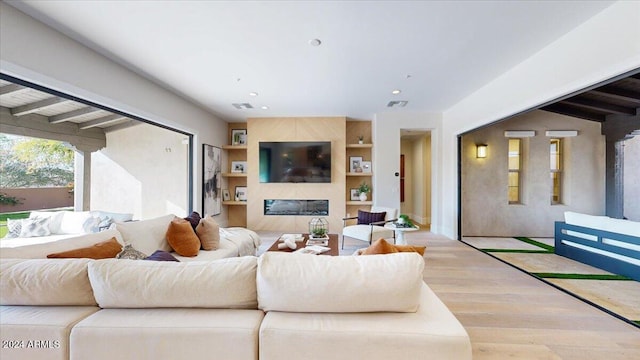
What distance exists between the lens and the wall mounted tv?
5863mm

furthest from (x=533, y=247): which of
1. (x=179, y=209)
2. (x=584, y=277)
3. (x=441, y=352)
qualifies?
(x=179, y=209)

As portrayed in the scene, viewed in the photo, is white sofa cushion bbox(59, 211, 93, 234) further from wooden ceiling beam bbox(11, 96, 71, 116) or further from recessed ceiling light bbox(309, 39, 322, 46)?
recessed ceiling light bbox(309, 39, 322, 46)

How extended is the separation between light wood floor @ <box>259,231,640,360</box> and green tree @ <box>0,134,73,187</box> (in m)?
5.08

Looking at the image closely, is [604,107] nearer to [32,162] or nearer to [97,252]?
[97,252]

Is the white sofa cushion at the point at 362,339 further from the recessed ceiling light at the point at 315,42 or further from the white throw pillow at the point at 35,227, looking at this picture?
the white throw pillow at the point at 35,227

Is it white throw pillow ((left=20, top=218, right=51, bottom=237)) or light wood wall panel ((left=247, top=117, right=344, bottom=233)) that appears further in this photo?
light wood wall panel ((left=247, top=117, right=344, bottom=233))

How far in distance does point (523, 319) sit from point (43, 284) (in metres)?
3.29

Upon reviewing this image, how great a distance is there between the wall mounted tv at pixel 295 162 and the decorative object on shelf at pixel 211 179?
0.99m

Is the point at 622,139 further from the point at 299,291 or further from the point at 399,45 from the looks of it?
the point at 299,291

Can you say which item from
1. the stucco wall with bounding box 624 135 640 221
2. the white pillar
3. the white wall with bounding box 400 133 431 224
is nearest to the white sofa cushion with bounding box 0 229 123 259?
the white pillar

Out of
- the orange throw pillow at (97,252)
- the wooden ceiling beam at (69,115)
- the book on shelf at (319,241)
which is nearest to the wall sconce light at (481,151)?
the book on shelf at (319,241)

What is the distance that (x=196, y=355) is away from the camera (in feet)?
3.65

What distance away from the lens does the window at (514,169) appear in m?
5.49

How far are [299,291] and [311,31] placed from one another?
2.42m
